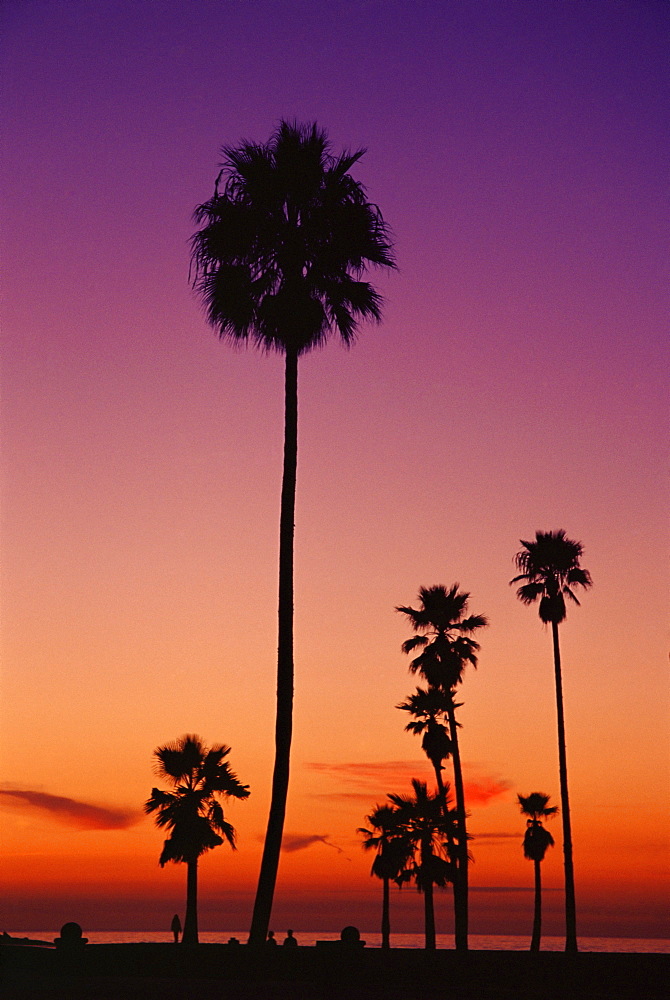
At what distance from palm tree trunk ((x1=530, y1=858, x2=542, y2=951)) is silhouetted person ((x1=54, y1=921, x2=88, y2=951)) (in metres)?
36.9

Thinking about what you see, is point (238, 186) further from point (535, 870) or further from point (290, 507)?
point (535, 870)

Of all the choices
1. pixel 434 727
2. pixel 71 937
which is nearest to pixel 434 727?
pixel 434 727

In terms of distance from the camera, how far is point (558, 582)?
4991 centimetres

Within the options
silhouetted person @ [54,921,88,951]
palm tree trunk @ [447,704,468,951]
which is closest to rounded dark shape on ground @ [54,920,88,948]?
silhouetted person @ [54,921,88,951]

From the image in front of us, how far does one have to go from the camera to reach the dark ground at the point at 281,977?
2027cm

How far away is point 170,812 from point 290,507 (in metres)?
20.8

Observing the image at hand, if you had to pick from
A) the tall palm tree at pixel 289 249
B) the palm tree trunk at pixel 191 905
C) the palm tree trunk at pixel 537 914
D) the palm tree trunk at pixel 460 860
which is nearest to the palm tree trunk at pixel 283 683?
the tall palm tree at pixel 289 249

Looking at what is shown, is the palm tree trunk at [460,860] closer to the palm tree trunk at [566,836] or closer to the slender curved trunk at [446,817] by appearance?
the slender curved trunk at [446,817]

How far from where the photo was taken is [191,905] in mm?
38625

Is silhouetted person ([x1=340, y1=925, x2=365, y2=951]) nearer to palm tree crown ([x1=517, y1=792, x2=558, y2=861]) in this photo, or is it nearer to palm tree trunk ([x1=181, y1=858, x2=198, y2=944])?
palm tree trunk ([x1=181, y1=858, x2=198, y2=944])

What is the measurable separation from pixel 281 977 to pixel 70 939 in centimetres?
560

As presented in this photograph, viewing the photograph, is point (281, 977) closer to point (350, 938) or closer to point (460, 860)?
point (350, 938)

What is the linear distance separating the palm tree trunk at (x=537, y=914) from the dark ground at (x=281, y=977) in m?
32.3

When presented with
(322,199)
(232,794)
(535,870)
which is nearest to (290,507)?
(322,199)
